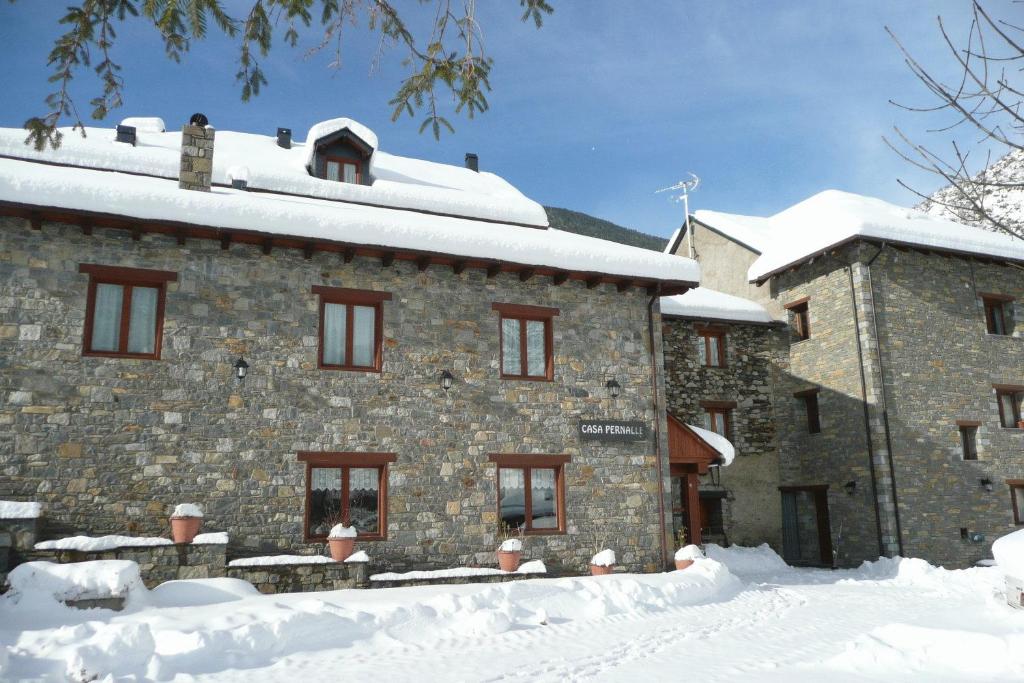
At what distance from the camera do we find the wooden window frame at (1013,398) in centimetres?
1886

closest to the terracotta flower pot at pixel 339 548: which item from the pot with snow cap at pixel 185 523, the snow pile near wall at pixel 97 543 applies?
the pot with snow cap at pixel 185 523

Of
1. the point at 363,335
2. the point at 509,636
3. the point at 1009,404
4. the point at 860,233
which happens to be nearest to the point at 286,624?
the point at 509,636

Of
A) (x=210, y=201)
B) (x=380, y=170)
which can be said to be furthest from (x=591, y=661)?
(x=380, y=170)

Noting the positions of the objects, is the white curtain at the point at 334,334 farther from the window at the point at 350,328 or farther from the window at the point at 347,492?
the window at the point at 347,492

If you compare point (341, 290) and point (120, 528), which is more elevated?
point (341, 290)

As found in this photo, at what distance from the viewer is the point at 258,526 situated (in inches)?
453

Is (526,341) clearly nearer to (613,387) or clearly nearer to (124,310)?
(613,387)

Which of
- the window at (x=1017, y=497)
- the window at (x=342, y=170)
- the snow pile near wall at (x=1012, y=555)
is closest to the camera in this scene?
the snow pile near wall at (x=1012, y=555)

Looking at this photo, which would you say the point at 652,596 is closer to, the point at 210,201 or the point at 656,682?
the point at 656,682

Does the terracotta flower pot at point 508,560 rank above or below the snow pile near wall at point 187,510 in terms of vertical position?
below

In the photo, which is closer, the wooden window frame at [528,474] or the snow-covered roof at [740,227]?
the wooden window frame at [528,474]

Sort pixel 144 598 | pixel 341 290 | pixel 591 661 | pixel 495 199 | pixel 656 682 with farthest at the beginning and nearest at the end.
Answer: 1. pixel 495 199
2. pixel 341 290
3. pixel 144 598
4. pixel 591 661
5. pixel 656 682

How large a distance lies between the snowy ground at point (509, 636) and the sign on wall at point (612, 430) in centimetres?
253

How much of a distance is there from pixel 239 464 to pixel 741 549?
37.9ft
